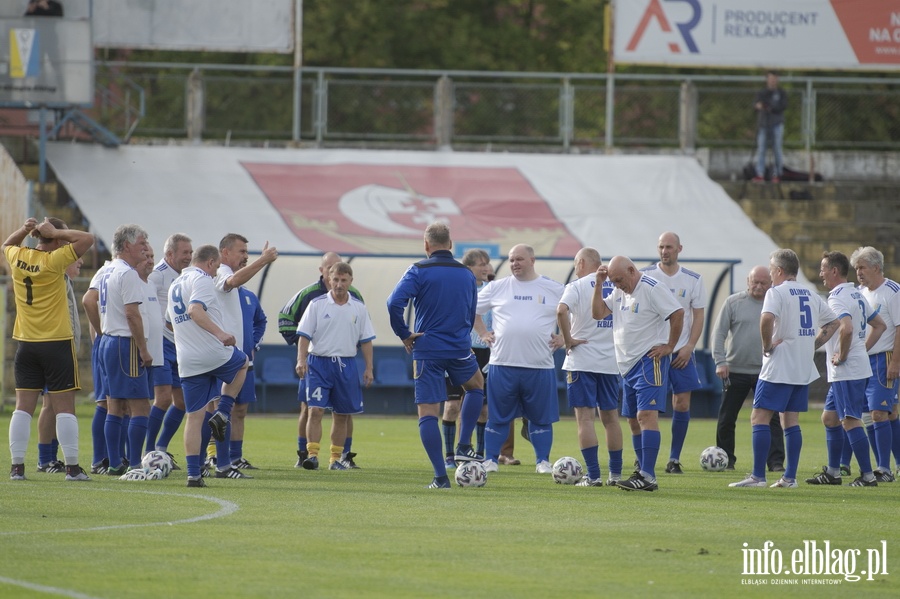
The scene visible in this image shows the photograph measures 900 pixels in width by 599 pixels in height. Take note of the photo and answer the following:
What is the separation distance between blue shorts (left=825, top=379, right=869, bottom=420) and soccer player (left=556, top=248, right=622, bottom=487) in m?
2.00

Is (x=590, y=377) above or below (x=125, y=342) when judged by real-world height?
below

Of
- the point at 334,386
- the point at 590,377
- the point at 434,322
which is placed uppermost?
the point at 434,322

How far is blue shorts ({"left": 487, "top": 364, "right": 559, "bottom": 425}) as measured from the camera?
12.6 m

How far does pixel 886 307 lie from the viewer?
511 inches

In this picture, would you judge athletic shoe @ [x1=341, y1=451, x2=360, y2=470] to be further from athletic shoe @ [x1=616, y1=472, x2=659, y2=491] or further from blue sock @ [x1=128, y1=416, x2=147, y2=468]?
athletic shoe @ [x1=616, y1=472, x2=659, y2=491]

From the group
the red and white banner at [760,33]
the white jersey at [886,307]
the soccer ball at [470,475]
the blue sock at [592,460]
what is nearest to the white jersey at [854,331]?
the white jersey at [886,307]

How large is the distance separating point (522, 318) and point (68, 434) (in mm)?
3978

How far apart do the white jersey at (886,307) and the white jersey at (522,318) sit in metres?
2.79

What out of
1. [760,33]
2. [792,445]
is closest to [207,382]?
[792,445]

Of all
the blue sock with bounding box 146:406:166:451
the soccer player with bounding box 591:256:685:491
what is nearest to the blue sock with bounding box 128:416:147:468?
the blue sock with bounding box 146:406:166:451

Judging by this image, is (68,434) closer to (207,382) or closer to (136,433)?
(136,433)

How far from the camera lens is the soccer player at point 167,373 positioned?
12.6 metres

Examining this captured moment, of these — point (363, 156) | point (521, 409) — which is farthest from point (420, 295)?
point (363, 156)

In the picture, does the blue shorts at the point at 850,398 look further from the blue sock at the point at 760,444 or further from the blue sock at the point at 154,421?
the blue sock at the point at 154,421
